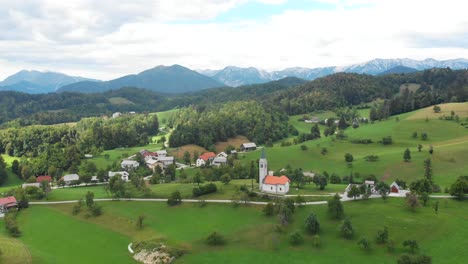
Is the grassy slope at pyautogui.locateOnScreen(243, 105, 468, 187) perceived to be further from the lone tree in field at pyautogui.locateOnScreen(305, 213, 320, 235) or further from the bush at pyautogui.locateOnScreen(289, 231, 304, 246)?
the bush at pyautogui.locateOnScreen(289, 231, 304, 246)

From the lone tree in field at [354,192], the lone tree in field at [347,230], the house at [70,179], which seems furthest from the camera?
the house at [70,179]

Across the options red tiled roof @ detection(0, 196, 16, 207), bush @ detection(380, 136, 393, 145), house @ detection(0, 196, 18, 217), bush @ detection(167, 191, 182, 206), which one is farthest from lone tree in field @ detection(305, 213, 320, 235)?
bush @ detection(380, 136, 393, 145)

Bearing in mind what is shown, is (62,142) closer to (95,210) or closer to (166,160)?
(166,160)

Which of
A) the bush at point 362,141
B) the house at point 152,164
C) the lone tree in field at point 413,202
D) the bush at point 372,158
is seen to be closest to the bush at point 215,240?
the lone tree in field at point 413,202

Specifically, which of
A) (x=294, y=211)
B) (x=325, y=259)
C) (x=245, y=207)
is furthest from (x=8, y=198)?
(x=325, y=259)

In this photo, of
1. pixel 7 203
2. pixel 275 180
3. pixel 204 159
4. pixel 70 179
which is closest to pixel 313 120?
pixel 204 159

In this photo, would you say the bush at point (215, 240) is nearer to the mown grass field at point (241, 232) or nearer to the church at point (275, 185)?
the mown grass field at point (241, 232)
